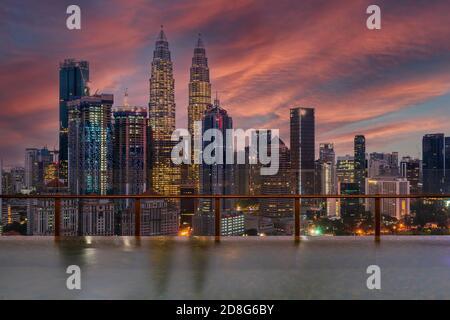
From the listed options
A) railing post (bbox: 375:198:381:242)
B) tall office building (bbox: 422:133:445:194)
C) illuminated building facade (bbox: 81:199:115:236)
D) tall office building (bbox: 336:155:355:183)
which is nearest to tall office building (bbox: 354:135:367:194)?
tall office building (bbox: 336:155:355:183)

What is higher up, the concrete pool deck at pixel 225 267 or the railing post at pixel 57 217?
the railing post at pixel 57 217

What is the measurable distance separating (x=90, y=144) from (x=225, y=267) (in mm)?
6452

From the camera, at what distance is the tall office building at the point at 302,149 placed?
7.30 meters

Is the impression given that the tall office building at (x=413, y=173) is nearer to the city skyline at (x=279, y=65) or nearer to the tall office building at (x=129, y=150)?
the city skyline at (x=279, y=65)

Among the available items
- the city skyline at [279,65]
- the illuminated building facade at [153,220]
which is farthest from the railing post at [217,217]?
the city skyline at [279,65]

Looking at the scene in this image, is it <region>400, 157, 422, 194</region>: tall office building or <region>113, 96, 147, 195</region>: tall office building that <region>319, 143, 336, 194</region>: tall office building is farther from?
<region>113, 96, 147, 195</region>: tall office building

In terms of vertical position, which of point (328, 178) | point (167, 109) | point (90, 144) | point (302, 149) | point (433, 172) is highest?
point (167, 109)

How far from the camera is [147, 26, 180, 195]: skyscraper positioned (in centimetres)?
749

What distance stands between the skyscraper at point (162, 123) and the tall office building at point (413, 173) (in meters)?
3.80

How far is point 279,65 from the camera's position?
12.2 meters

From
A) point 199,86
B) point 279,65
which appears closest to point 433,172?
point 279,65

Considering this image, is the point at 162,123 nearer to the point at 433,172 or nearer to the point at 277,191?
the point at 277,191

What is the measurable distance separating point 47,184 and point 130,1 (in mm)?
4357
